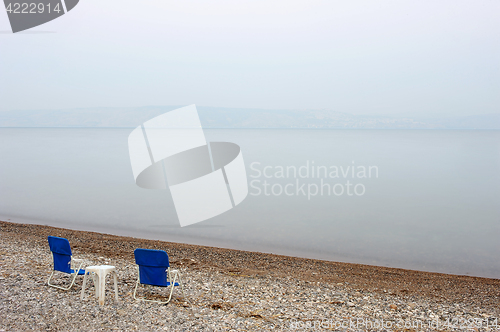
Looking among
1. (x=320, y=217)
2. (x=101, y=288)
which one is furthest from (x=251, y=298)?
(x=320, y=217)

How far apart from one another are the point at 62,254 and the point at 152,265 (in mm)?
1262

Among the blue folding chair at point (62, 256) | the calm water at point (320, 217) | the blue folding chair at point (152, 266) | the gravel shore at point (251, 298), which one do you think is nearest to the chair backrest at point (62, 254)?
the blue folding chair at point (62, 256)

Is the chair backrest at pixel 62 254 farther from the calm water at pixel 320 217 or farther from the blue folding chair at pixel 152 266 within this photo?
the calm water at pixel 320 217

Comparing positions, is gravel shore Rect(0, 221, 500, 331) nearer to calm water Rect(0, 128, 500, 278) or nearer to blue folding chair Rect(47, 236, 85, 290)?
blue folding chair Rect(47, 236, 85, 290)

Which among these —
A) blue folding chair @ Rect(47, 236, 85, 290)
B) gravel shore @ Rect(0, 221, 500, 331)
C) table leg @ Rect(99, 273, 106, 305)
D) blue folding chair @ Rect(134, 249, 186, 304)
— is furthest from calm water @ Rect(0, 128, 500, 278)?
table leg @ Rect(99, 273, 106, 305)

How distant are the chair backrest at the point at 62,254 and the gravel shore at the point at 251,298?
33cm

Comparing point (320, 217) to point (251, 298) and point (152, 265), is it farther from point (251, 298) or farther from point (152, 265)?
point (152, 265)

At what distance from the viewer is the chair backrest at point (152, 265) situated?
4.67 meters

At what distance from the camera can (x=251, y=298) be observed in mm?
5246

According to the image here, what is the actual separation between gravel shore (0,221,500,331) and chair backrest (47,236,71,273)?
0.33 m

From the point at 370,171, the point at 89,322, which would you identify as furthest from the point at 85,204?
the point at 370,171

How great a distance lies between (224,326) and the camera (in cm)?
420

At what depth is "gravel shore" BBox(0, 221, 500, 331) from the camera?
14.1 ft

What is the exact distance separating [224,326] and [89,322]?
56.8 inches
